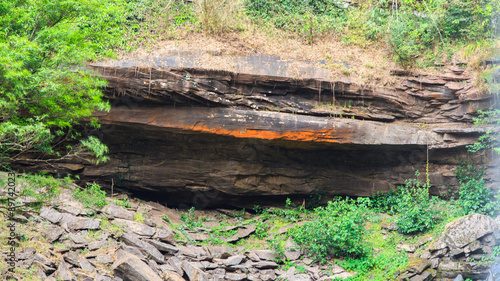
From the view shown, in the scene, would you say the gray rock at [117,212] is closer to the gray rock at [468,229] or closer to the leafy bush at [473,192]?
the gray rock at [468,229]

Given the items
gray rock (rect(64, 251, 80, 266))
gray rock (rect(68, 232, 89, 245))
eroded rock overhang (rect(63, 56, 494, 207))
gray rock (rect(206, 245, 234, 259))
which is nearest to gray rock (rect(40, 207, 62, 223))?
gray rock (rect(68, 232, 89, 245))

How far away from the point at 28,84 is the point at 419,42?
36.4 ft

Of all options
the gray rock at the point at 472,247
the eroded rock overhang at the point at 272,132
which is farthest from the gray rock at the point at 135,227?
the gray rock at the point at 472,247

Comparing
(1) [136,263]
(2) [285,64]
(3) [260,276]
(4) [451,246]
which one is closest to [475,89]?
(4) [451,246]

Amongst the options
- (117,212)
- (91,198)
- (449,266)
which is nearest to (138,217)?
(117,212)

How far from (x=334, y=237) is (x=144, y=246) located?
422 centimetres

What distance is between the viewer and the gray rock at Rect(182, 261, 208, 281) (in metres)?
7.35

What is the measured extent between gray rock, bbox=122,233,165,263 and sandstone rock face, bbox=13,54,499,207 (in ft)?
10.4

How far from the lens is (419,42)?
1183 centimetres

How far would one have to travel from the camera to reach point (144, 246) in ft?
24.8

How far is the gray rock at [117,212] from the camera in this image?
8580 mm

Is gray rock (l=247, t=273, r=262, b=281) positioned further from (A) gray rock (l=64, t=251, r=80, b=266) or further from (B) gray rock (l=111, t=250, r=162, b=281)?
(A) gray rock (l=64, t=251, r=80, b=266)

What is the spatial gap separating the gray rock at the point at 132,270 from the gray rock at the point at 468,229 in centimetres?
637

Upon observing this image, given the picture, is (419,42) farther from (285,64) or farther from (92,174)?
(92,174)
